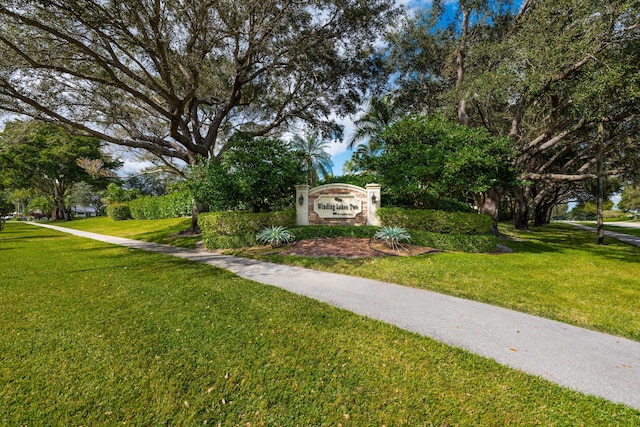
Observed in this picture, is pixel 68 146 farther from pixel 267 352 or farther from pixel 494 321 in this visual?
pixel 494 321

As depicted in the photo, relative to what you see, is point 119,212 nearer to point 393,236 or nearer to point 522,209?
point 393,236

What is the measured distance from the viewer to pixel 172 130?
34.9ft

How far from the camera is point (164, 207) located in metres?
24.5

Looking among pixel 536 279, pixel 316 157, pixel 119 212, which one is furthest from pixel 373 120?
pixel 119 212

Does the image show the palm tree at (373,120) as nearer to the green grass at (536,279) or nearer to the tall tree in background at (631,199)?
the green grass at (536,279)

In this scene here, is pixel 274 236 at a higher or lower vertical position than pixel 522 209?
lower

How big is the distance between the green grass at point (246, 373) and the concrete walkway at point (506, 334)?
0.26 metres

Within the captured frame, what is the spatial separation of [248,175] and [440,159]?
23.1ft

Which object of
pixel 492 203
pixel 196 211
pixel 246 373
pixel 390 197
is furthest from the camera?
pixel 196 211

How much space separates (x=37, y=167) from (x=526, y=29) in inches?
1636

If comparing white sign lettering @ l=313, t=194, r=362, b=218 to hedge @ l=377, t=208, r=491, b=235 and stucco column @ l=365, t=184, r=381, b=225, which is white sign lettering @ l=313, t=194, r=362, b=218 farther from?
hedge @ l=377, t=208, r=491, b=235

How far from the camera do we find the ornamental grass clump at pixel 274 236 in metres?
8.88

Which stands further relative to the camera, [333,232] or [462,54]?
[462,54]

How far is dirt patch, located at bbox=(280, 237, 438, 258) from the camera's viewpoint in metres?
7.84
